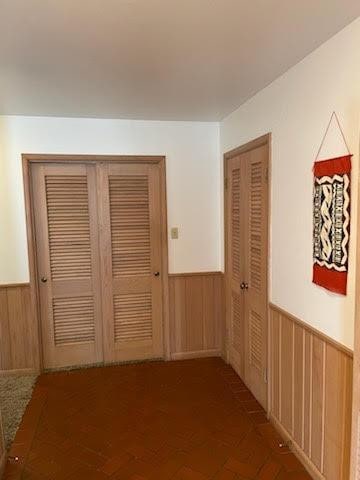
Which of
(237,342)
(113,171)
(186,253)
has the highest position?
(113,171)

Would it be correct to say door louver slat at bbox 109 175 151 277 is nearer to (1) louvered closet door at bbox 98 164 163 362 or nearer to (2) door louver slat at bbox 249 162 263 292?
(1) louvered closet door at bbox 98 164 163 362

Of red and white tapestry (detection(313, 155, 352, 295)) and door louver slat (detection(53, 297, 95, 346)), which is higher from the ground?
red and white tapestry (detection(313, 155, 352, 295))

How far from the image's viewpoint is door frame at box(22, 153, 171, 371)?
3082 millimetres

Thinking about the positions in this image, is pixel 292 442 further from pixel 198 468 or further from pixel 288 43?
pixel 288 43

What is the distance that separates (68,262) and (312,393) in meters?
2.34

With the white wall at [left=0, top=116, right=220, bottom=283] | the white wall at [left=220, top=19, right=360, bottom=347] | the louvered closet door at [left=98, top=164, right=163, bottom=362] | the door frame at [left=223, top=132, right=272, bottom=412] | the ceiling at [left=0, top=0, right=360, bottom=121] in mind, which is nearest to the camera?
the ceiling at [left=0, top=0, right=360, bottom=121]

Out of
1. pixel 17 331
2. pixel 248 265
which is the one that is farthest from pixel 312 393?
pixel 17 331

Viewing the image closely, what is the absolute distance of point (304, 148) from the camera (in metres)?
1.97

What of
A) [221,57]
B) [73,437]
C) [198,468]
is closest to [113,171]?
[221,57]

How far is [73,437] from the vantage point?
2.36 meters

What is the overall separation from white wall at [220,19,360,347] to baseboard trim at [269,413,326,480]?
2.67 feet

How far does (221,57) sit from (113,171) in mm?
1636

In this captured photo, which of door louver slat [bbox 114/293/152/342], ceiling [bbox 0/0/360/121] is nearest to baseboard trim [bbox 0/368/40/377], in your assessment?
door louver slat [bbox 114/293/152/342]

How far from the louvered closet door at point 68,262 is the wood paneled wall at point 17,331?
11 cm
